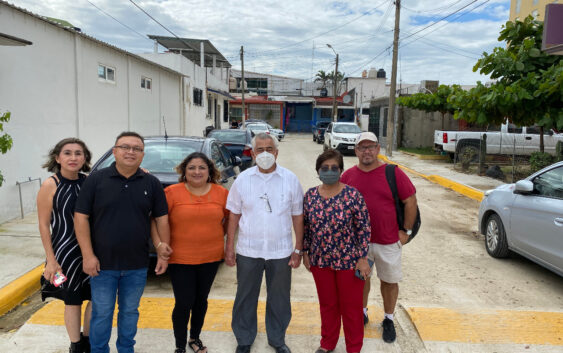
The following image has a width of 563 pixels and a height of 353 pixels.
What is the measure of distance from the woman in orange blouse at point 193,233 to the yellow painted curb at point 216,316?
664 millimetres

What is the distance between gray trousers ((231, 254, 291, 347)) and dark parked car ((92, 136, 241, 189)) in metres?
1.99

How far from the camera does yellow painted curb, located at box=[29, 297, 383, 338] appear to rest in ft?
12.5

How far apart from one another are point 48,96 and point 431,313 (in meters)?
7.91

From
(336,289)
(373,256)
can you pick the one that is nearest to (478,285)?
(373,256)

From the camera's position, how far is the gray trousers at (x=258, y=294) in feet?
10.6

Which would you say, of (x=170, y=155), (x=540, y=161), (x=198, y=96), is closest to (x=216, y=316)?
(x=170, y=155)

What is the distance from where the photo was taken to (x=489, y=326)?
3875 millimetres

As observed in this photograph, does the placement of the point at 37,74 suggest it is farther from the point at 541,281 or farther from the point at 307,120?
the point at 307,120

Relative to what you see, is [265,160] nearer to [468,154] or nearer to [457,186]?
[457,186]

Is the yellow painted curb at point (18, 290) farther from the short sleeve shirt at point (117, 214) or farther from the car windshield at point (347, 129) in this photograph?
the car windshield at point (347, 129)

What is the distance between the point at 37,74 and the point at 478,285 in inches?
320

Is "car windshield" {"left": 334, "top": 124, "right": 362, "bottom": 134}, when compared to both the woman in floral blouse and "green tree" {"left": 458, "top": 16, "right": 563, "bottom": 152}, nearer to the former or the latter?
"green tree" {"left": 458, "top": 16, "right": 563, "bottom": 152}

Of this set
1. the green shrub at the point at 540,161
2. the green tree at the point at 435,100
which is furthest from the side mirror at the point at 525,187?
the green tree at the point at 435,100

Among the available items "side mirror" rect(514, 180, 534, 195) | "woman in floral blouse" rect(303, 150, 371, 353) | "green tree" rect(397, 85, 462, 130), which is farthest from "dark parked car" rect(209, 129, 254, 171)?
"green tree" rect(397, 85, 462, 130)
